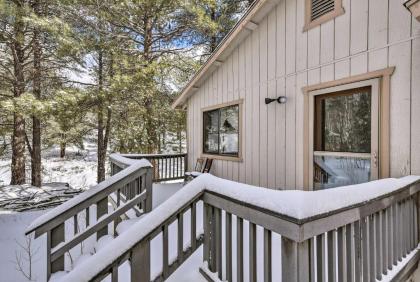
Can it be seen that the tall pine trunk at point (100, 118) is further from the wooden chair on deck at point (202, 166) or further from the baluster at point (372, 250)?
the baluster at point (372, 250)

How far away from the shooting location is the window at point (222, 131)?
629 cm

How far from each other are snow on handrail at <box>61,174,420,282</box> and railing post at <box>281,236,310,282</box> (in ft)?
0.50

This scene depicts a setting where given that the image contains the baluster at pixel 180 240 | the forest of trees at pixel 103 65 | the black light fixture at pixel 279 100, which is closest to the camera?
the baluster at pixel 180 240

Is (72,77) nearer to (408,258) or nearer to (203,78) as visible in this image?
(203,78)

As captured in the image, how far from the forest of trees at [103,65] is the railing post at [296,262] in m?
9.18

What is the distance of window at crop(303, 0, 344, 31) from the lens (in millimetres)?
3902

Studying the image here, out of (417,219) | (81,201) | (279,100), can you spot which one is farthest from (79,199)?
(417,219)

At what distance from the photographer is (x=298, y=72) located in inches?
177

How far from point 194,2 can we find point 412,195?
10113 mm

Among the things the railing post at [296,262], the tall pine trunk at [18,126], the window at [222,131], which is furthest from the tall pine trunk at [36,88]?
the railing post at [296,262]

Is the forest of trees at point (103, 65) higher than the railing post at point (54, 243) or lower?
higher

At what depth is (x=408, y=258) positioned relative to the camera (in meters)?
2.59

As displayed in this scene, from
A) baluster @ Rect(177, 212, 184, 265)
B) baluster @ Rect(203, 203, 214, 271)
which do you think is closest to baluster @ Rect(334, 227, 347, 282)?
baluster @ Rect(203, 203, 214, 271)

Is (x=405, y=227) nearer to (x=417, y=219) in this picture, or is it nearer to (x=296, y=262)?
(x=417, y=219)
